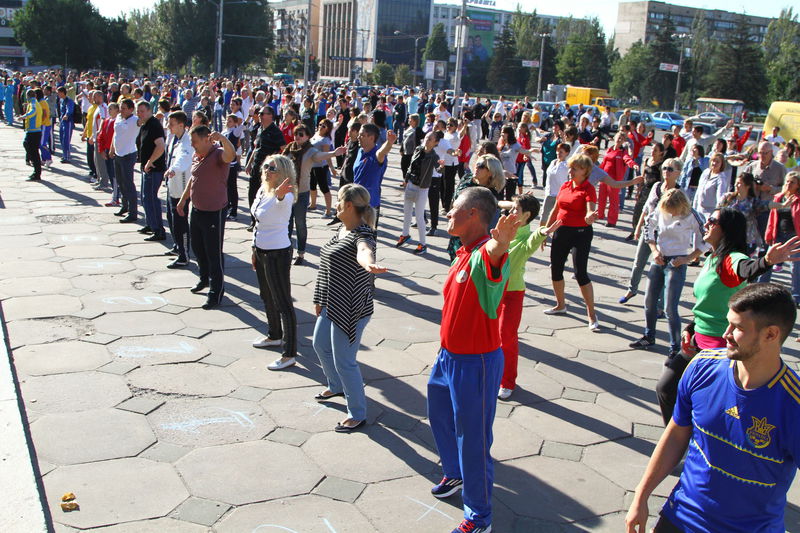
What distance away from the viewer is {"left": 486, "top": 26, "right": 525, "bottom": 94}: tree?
9094 cm

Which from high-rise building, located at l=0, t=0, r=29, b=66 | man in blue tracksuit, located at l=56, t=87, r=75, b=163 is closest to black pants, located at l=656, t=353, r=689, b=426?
man in blue tracksuit, located at l=56, t=87, r=75, b=163

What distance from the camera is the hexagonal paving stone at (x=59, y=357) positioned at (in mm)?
5484

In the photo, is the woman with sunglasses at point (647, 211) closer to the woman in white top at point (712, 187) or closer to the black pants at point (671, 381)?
the woman in white top at point (712, 187)

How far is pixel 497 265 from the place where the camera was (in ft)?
10.6

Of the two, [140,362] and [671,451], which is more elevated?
[671,451]

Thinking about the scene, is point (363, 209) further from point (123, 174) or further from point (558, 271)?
point (123, 174)

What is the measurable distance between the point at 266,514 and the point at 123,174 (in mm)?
7862

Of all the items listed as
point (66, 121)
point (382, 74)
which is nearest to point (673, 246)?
point (66, 121)

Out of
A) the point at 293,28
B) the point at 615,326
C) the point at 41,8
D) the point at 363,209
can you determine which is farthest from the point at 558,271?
the point at 293,28

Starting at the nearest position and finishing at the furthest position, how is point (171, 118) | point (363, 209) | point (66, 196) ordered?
point (363, 209)
point (171, 118)
point (66, 196)

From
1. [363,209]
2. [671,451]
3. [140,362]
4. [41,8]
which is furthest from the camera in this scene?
[41,8]

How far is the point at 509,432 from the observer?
4871mm

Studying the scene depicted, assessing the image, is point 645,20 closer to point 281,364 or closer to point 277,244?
point 277,244

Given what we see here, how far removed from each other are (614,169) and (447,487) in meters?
8.97
